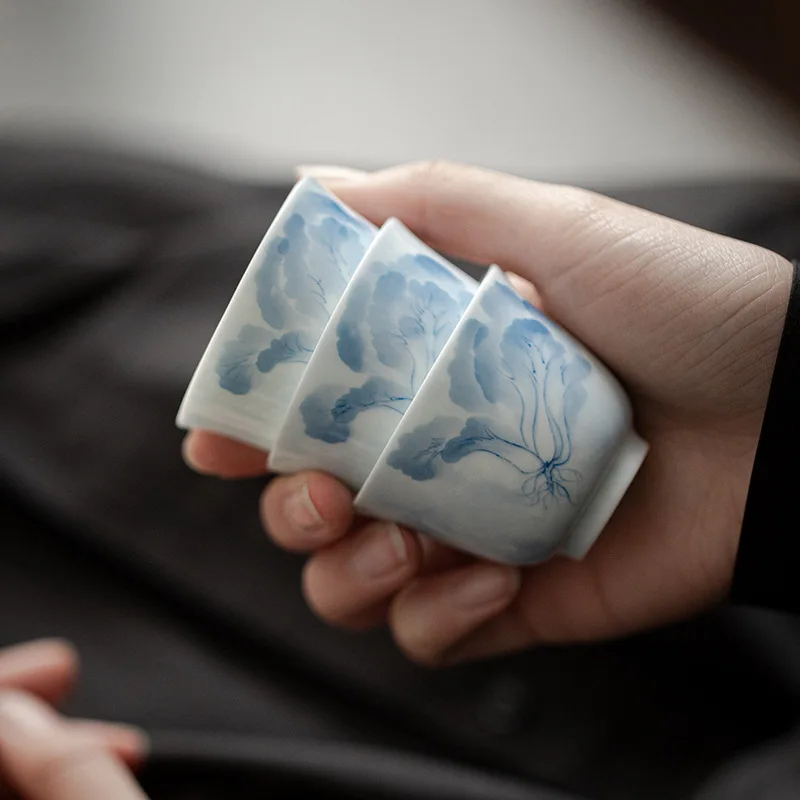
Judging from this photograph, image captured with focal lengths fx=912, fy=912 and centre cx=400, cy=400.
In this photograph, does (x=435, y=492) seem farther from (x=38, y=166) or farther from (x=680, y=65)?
(x=680, y=65)

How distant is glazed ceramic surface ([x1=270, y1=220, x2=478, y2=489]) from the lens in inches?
16.1

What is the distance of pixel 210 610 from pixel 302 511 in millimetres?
197

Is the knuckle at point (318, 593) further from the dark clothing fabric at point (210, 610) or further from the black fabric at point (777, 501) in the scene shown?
the black fabric at point (777, 501)

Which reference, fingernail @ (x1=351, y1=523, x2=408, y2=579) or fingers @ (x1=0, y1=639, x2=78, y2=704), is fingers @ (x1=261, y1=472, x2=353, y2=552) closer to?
fingernail @ (x1=351, y1=523, x2=408, y2=579)

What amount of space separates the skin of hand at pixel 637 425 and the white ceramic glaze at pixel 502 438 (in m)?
0.05

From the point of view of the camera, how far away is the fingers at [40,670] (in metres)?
0.56

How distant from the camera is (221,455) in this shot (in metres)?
0.58

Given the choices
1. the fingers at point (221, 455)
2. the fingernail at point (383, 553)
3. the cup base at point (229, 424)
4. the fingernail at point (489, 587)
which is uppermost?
the cup base at point (229, 424)

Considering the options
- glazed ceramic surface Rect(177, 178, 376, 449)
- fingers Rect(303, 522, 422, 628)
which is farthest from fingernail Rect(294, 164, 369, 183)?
fingers Rect(303, 522, 422, 628)

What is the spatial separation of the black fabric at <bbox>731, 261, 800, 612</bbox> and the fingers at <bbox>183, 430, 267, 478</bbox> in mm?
298

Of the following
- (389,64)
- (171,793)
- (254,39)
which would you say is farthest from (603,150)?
(171,793)

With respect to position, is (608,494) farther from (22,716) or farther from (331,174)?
(22,716)

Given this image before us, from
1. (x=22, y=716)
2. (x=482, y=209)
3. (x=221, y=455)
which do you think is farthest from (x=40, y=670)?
(x=482, y=209)

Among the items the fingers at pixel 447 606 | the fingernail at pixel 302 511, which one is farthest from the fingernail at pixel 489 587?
the fingernail at pixel 302 511
